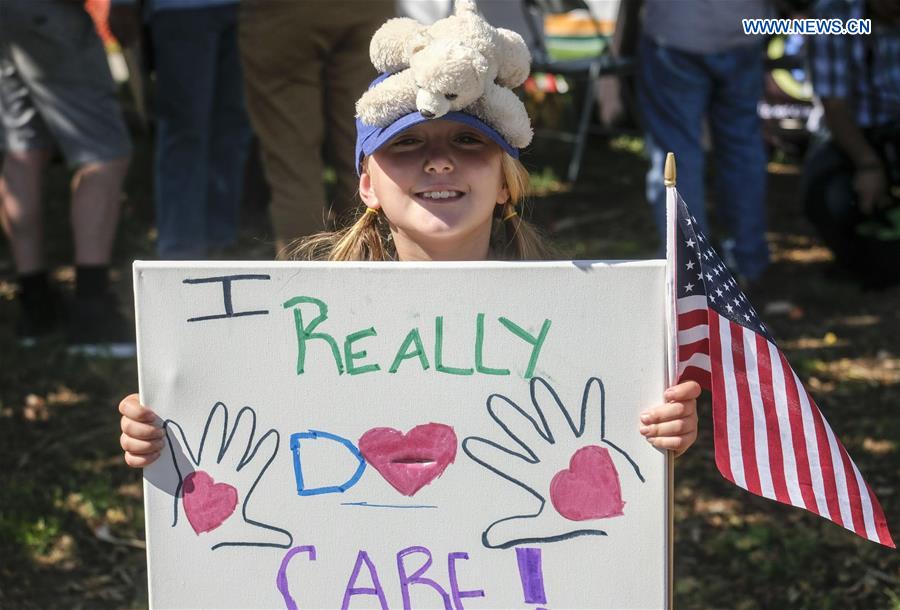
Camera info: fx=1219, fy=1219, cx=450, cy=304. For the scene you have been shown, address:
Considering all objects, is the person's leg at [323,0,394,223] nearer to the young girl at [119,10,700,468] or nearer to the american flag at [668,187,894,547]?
the young girl at [119,10,700,468]

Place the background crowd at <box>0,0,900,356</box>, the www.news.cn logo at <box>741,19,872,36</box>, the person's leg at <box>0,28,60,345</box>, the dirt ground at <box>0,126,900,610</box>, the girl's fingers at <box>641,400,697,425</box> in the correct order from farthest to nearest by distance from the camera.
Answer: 1. the www.news.cn logo at <box>741,19,872,36</box>
2. the person's leg at <box>0,28,60,345</box>
3. the background crowd at <box>0,0,900,356</box>
4. the dirt ground at <box>0,126,900,610</box>
5. the girl's fingers at <box>641,400,697,425</box>

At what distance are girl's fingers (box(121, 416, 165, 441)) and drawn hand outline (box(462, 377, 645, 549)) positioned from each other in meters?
0.49

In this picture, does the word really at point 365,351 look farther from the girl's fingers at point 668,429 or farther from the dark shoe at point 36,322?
the dark shoe at point 36,322

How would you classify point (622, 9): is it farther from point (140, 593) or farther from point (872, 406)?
point (140, 593)

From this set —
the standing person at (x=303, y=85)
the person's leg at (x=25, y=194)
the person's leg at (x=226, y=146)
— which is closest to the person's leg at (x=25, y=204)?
the person's leg at (x=25, y=194)

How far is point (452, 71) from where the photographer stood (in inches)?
76.8

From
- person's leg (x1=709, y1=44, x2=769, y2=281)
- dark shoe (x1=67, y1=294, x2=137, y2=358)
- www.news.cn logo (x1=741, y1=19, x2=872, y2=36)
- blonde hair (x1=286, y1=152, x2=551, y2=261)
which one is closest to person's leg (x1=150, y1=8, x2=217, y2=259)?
dark shoe (x1=67, y1=294, x2=137, y2=358)

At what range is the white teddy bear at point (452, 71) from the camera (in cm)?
196

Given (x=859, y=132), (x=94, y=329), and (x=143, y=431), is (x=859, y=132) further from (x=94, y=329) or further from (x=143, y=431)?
(x=143, y=431)

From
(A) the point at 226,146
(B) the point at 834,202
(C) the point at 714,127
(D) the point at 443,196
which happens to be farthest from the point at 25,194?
(B) the point at 834,202

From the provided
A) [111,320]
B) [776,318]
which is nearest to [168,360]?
[111,320]

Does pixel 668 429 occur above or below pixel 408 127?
below

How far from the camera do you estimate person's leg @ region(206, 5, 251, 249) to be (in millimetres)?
5152

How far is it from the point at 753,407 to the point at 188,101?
10.9 feet
